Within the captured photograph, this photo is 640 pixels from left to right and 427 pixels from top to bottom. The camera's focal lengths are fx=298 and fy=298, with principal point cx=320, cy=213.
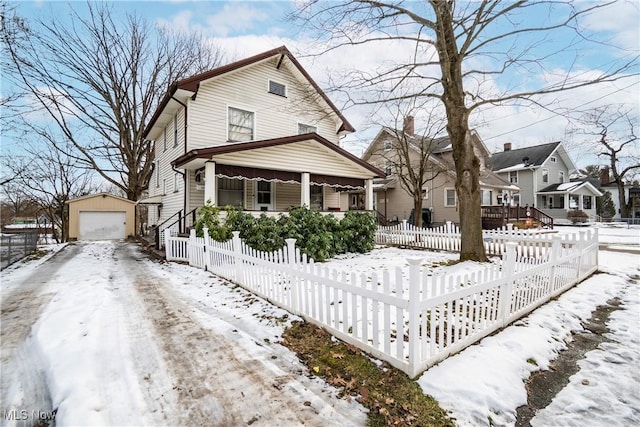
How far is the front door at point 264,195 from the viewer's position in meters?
13.7

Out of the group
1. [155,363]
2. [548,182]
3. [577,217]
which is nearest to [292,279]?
[155,363]

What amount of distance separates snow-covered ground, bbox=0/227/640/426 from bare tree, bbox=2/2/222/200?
1931 centimetres

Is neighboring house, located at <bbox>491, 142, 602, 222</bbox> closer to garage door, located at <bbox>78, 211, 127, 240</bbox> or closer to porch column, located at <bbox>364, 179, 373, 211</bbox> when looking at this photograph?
porch column, located at <bbox>364, 179, 373, 211</bbox>

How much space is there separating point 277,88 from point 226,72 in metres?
2.84

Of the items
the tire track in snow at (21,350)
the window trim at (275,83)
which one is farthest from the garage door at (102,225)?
the tire track in snow at (21,350)

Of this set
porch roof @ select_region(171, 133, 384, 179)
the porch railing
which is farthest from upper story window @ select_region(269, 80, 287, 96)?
the porch railing

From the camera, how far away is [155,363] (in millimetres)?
3279

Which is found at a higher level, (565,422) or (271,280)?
(271,280)

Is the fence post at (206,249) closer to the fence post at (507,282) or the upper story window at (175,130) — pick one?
the fence post at (507,282)

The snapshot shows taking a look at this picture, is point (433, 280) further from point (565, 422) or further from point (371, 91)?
point (371, 91)

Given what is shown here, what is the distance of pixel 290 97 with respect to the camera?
15203 millimetres

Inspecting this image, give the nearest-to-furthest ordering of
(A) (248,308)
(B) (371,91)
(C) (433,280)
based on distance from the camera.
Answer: (C) (433,280)
(A) (248,308)
(B) (371,91)

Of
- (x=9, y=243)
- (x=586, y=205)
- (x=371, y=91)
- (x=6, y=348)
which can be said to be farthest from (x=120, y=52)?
(x=586, y=205)

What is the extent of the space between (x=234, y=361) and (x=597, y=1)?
9.82 m
